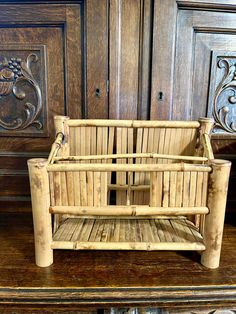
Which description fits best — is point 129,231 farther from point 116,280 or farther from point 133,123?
point 133,123

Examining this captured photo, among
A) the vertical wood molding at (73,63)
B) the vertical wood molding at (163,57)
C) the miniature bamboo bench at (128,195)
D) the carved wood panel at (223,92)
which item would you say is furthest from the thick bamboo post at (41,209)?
the carved wood panel at (223,92)

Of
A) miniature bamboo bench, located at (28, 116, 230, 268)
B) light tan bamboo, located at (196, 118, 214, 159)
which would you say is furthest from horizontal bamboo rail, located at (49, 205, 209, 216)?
light tan bamboo, located at (196, 118, 214, 159)

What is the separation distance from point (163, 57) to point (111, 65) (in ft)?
0.51

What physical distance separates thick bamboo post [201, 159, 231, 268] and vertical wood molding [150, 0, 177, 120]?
0.31 metres

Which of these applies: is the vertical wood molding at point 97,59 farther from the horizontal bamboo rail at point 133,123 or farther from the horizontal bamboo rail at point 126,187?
the horizontal bamboo rail at point 126,187

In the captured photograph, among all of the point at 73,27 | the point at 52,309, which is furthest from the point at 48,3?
the point at 52,309

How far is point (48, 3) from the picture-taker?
0.79 meters

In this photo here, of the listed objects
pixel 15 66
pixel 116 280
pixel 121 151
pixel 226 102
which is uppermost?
pixel 15 66

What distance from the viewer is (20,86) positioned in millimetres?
837

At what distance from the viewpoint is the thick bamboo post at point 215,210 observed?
563 mm

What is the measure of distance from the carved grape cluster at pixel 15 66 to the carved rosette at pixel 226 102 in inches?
23.7

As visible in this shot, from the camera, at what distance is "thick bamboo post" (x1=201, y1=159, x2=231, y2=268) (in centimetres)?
56

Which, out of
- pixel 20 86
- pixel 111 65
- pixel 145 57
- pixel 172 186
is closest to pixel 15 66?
pixel 20 86

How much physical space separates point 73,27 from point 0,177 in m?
0.51
